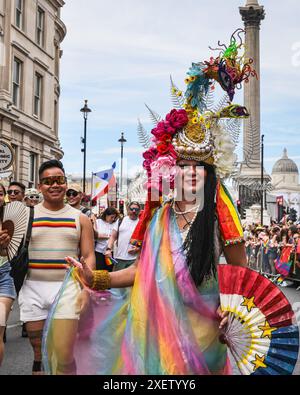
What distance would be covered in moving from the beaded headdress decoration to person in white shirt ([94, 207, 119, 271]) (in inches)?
235

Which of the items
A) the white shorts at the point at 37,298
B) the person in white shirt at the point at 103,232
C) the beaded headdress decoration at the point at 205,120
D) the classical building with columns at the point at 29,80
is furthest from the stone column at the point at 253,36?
the beaded headdress decoration at the point at 205,120

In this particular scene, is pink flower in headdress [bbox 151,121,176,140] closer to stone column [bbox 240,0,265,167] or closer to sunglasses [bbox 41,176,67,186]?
sunglasses [bbox 41,176,67,186]

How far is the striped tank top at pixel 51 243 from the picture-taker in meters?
4.58

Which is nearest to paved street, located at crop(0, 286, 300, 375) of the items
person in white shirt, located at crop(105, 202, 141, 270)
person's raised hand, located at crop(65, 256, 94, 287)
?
person in white shirt, located at crop(105, 202, 141, 270)

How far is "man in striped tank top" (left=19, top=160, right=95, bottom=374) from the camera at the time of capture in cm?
451

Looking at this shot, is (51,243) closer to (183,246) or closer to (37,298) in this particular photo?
(37,298)

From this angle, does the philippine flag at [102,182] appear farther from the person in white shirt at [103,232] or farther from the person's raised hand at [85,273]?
the person's raised hand at [85,273]

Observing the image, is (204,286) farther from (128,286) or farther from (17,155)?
(17,155)

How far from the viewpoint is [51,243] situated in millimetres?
4625

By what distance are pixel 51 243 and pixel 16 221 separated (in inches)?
Answer: 11.6

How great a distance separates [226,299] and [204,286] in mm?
228

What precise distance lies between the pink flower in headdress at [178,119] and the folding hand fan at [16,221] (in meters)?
1.48

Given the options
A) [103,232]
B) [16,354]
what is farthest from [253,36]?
[16,354]
